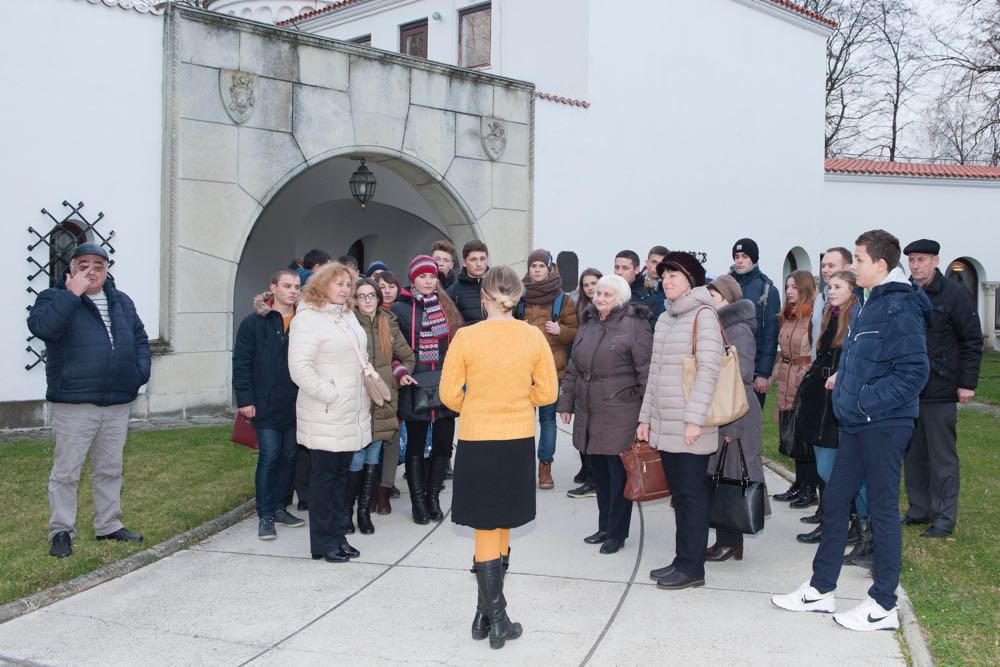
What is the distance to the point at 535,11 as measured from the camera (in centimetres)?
1714

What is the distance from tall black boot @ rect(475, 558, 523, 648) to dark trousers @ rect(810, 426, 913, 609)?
1677 millimetres

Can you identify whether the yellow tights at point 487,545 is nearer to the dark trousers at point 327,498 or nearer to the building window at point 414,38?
the dark trousers at point 327,498

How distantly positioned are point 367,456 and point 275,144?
6596mm

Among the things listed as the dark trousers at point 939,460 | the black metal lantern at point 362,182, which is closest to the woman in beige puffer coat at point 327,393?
the dark trousers at point 939,460

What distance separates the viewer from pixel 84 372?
226 inches

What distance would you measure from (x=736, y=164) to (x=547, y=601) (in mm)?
16309

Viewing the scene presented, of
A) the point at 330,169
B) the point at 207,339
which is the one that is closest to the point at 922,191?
the point at 330,169

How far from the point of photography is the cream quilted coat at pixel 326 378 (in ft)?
18.6

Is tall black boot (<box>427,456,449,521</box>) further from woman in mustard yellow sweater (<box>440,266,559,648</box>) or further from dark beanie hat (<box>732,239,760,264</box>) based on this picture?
dark beanie hat (<box>732,239,760,264</box>)

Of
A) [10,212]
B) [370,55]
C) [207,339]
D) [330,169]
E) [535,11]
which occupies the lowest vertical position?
[207,339]

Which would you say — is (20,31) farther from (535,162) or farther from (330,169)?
(535,162)

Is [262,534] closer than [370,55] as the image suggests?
Yes

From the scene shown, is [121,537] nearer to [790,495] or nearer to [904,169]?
[790,495]

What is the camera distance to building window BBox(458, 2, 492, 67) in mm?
18484
